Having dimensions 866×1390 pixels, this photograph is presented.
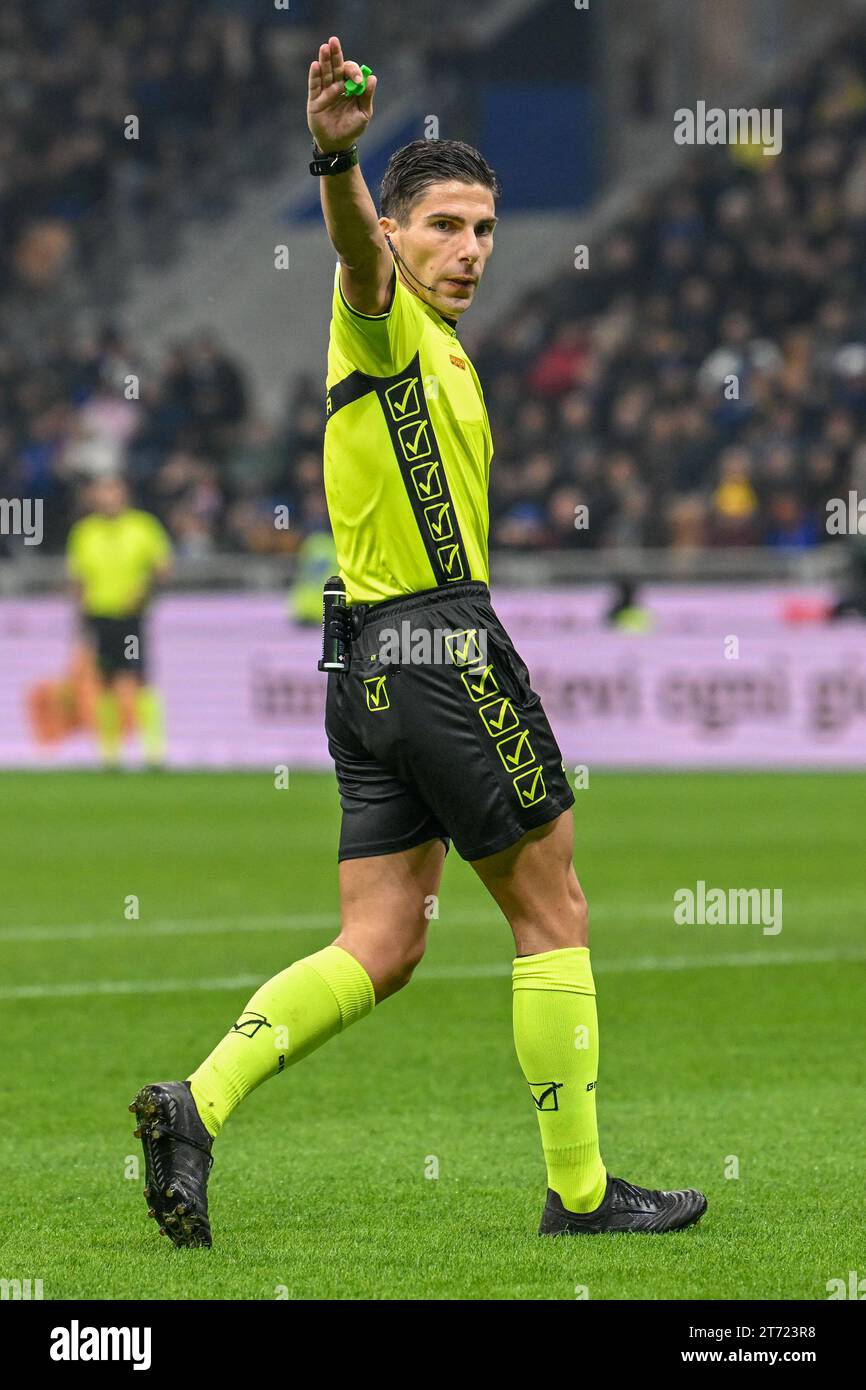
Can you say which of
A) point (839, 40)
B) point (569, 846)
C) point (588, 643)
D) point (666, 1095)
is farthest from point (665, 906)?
point (839, 40)

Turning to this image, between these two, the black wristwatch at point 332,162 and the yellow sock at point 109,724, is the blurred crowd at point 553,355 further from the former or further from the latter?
the black wristwatch at point 332,162

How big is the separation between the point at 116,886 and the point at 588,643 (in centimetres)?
652

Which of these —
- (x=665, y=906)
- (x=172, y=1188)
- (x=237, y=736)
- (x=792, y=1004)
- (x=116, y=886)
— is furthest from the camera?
(x=237, y=736)

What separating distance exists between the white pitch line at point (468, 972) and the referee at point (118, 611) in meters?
9.31

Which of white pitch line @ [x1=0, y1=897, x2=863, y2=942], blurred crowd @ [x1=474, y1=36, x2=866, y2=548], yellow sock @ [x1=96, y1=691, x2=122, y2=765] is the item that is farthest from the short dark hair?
blurred crowd @ [x1=474, y1=36, x2=866, y2=548]

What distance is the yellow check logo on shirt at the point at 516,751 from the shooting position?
4551 mm

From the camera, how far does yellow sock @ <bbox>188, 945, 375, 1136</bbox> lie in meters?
4.58

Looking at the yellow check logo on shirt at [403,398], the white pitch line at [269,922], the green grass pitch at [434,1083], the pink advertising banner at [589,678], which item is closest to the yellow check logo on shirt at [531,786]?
the yellow check logo on shirt at [403,398]

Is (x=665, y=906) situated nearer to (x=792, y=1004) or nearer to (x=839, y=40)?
(x=792, y=1004)

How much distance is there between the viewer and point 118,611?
1803cm

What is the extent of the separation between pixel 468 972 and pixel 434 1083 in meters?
2.16

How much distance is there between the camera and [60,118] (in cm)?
2762

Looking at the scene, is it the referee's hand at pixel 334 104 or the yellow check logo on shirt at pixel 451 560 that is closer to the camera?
the referee's hand at pixel 334 104

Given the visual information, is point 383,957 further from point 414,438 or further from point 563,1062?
point 414,438
